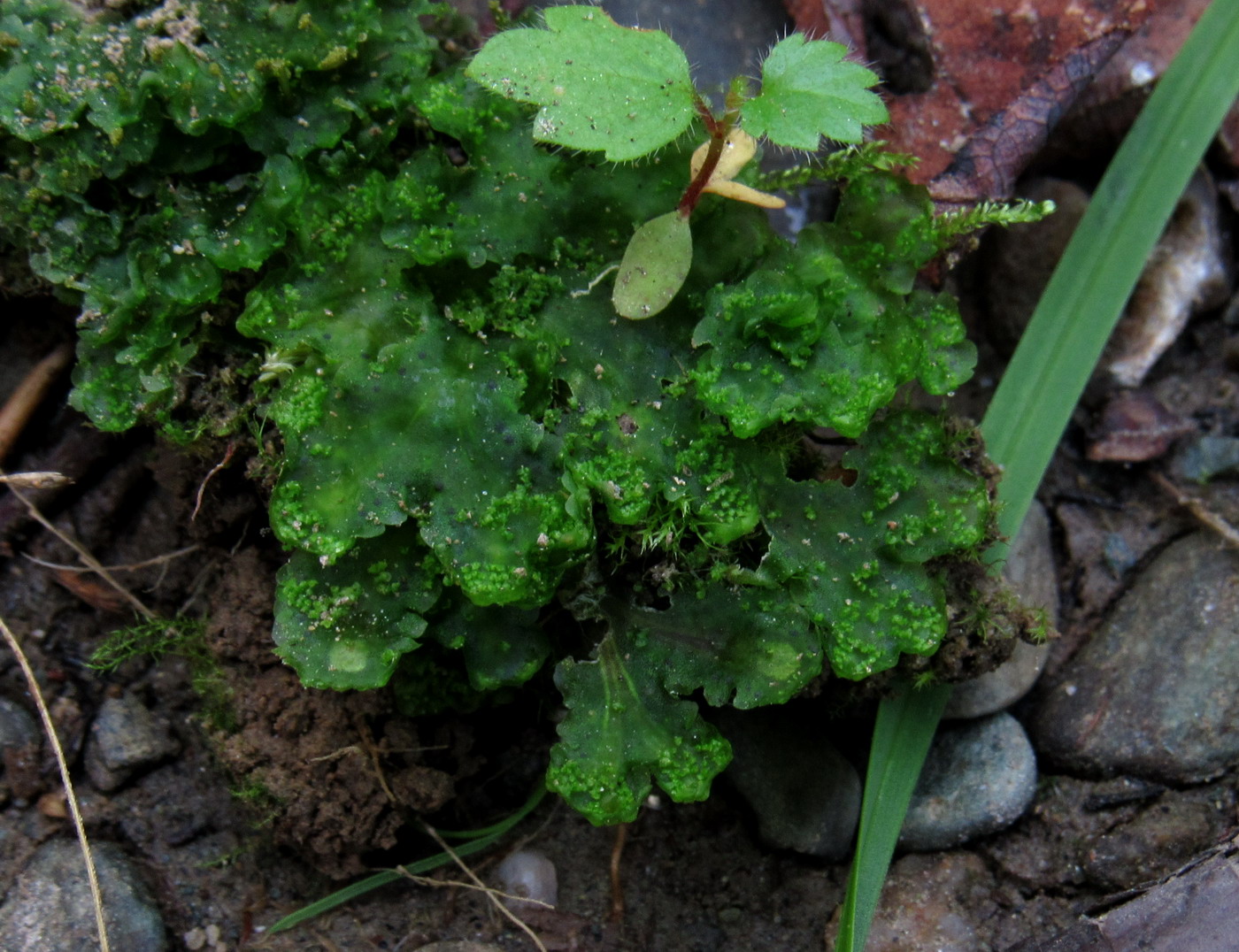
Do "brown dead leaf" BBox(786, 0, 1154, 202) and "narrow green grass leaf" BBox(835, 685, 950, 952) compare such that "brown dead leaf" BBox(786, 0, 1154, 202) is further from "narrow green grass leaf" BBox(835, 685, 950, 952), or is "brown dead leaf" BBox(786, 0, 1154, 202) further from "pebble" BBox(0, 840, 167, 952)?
"pebble" BBox(0, 840, 167, 952)

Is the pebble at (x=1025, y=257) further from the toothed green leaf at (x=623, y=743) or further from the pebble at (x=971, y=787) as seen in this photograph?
the toothed green leaf at (x=623, y=743)

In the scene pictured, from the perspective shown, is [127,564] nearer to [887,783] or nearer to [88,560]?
[88,560]

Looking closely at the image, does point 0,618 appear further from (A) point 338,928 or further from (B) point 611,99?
(B) point 611,99

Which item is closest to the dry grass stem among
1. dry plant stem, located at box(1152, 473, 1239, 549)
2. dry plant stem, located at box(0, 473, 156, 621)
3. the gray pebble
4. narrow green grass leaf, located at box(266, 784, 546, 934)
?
dry plant stem, located at box(0, 473, 156, 621)

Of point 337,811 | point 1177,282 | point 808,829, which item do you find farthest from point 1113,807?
point 337,811

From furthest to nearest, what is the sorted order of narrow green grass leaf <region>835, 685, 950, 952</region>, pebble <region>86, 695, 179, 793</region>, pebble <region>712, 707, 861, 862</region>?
pebble <region>712, 707, 861, 862</region> → pebble <region>86, 695, 179, 793</region> → narrow green grass leaf <region>835, 685, 950, 952</region>

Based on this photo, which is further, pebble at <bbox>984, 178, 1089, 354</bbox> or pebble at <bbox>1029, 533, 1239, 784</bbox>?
pebble at <bbox>984, 178, 1089, 354</bbox>

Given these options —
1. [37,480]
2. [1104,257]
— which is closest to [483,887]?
[37,480]

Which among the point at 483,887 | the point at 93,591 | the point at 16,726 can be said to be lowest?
the point at 483,887
